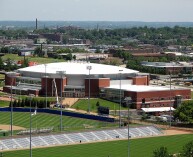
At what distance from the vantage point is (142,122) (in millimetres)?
84562

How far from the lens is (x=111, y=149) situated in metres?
65.4

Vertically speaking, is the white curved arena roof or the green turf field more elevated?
the white curved arena roof

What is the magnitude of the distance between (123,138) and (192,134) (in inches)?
324

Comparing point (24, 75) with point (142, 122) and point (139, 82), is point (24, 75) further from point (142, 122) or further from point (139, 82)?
point (142, 122)

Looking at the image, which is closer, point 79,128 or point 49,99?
point 79,128

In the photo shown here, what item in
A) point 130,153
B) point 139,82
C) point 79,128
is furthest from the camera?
point 139,82

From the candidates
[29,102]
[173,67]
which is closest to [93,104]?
[29,102]

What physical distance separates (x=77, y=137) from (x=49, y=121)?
13954 mm

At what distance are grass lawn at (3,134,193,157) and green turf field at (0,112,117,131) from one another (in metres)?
9.76

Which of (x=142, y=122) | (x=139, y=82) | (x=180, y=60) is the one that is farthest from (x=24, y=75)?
(x=180, y=60)

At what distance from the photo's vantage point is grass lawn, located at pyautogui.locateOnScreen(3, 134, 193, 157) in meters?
62.3

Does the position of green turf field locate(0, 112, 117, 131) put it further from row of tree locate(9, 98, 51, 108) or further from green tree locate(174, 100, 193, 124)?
green tree locate(174, 100, 193, 124)

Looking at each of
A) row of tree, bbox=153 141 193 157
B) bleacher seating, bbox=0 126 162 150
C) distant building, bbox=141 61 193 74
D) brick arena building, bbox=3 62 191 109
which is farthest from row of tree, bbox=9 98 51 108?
distant building, bbox=141 61 193 74

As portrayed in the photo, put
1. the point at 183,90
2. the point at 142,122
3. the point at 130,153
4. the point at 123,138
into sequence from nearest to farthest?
the point at 130,153 → the point at 123,138 → the point at 142,122 → the point at 183,90
